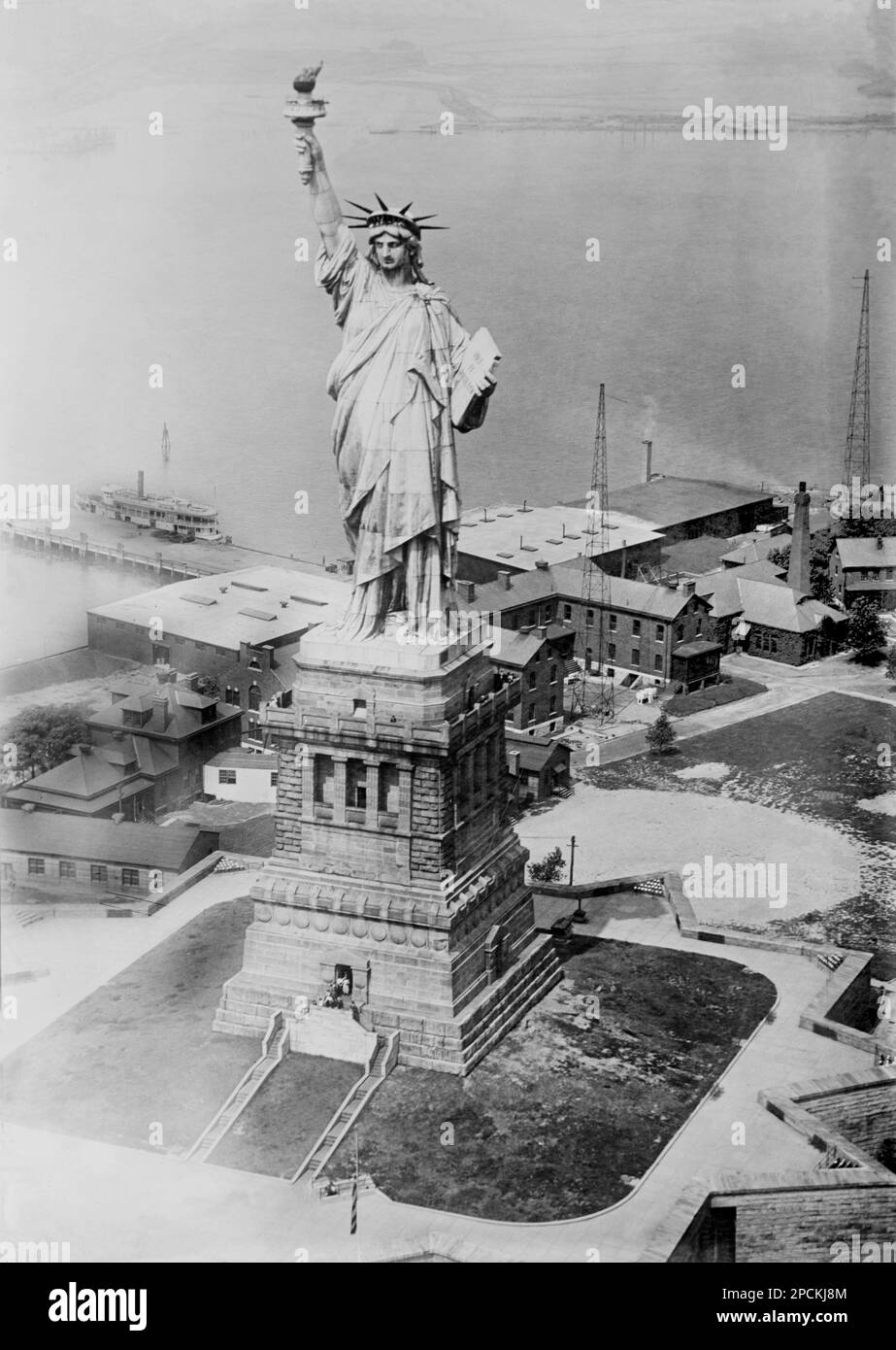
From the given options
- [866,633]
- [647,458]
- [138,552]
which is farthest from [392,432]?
[647,458]

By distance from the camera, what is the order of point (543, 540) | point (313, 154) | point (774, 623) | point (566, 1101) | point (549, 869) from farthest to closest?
point (543, 540) < point (774, 623) < point (549, 869) < point (313, 154) < point (566, 1101)

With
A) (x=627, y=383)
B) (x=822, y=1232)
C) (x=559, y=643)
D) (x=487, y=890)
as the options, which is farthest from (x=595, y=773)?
(x=627, y=383)

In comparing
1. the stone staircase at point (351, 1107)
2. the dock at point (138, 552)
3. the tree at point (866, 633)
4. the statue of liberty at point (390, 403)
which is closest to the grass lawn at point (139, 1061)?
the stone staircase at point (351, 1107)

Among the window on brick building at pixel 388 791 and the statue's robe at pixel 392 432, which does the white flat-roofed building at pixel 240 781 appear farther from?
the statue's robe at pixel 392 432

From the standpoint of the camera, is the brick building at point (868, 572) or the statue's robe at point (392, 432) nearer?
the statue's robe at point (392, 432)

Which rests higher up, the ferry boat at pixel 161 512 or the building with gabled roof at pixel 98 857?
the ferry boat at pixel 161 512

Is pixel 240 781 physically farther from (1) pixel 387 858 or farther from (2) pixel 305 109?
(2) pixel 305 109

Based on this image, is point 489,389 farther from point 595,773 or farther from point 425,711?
point 595,773
